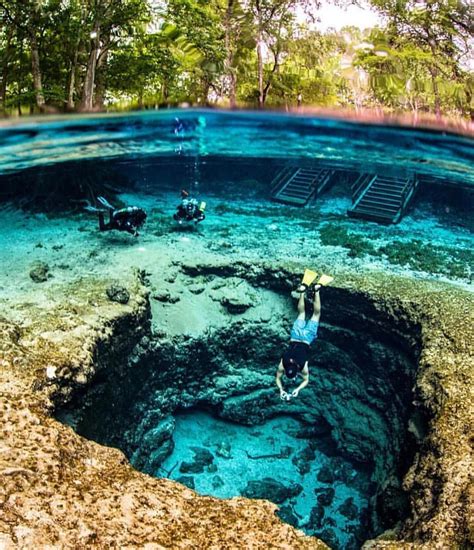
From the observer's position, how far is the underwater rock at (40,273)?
34.6ft

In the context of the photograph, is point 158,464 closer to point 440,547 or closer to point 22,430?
point 22,430

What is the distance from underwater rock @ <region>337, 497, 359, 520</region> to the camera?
9.98m

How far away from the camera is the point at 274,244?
14750mm

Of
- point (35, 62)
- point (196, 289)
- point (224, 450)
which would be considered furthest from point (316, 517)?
point (35, 62)

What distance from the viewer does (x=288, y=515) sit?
9898 millimetres

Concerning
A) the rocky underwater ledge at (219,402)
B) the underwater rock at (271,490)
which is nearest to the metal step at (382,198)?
the rocky underwater ledge at (219,402)

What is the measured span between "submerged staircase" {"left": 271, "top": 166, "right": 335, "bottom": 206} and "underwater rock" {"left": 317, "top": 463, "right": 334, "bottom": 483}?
41.8 feet

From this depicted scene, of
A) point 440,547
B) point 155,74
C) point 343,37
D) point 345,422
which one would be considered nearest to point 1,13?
point 155,74

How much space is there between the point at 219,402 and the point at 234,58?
8.96 m

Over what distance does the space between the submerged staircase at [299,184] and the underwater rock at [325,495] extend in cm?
1330

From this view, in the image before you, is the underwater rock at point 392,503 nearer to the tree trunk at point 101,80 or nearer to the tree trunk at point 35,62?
the tree trunk at point 101,80

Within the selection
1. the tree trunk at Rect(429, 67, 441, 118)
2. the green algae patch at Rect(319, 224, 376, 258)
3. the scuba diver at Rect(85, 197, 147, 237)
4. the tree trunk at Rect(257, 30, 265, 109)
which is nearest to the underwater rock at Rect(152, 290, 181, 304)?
the scuba diver at Rect(85, 197, 147, 237)

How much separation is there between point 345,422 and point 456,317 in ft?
14.0

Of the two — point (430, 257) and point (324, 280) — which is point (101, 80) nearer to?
point (324, 280)
